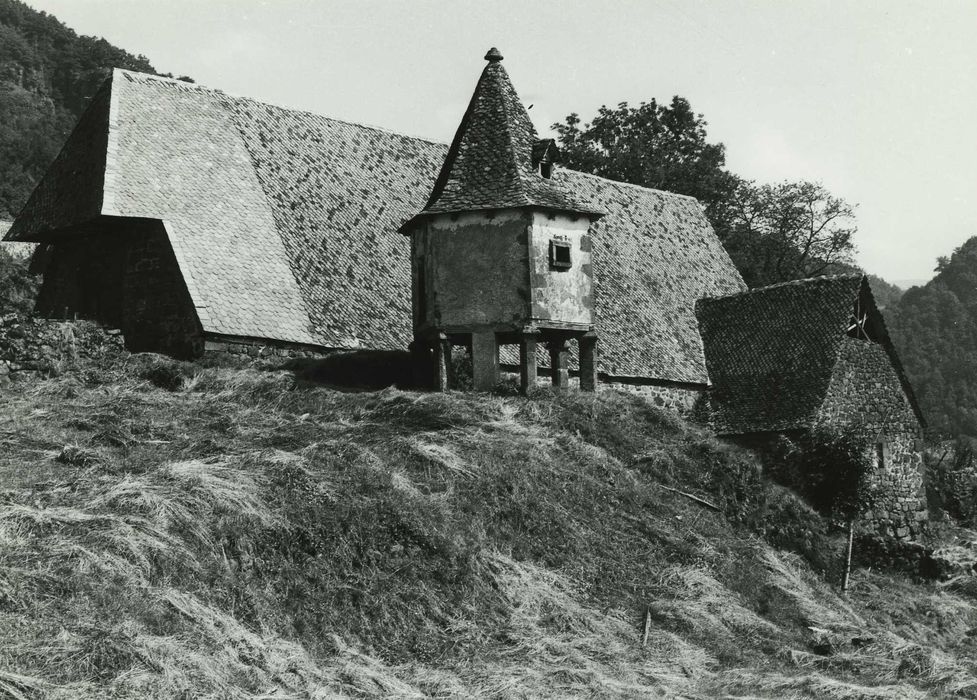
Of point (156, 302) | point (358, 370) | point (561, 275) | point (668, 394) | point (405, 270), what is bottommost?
point (668, 394)

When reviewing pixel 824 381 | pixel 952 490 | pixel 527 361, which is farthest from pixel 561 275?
pixel 952 490

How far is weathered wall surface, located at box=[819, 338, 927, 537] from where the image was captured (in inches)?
1125

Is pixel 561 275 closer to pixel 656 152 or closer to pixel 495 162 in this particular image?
pixel 495 162

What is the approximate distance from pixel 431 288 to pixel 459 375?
194 cm

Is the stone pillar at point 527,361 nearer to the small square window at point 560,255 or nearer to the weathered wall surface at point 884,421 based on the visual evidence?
the small square window at point 560,255

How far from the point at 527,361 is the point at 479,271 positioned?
210 cm

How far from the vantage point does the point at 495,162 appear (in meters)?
25.8

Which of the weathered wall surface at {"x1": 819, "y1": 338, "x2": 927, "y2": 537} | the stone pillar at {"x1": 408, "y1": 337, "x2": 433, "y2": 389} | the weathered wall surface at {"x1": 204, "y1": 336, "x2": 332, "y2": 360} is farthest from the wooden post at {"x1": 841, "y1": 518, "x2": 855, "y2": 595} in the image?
the weathered wall surface at {"x1": 204, "y1": 336, "x2": 332, "y2": 360}

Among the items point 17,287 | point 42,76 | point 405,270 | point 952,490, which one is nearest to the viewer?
point 405,270

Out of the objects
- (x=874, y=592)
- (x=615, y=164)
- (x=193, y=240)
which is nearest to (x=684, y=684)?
(x=874, y=592)

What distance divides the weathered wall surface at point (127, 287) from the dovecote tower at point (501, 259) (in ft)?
16.3

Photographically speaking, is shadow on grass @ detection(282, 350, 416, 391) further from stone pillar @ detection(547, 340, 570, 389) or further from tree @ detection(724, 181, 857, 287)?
tree @ detection(724, 181, 857, 287)

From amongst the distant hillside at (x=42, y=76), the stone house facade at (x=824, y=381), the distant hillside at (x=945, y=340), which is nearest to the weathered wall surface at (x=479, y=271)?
the stone house facade at (x=824, y=381)

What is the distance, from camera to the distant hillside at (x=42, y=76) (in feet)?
242
